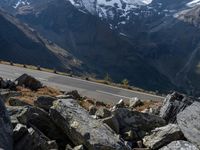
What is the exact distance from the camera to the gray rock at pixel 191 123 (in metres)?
16.1

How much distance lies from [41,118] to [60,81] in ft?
101

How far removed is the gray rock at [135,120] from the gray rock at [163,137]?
1531mm

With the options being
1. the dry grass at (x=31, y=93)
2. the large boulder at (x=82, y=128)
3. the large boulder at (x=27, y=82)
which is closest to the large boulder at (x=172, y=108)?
the large boulder at (x=82, y=128)

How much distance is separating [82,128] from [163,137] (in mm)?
3717

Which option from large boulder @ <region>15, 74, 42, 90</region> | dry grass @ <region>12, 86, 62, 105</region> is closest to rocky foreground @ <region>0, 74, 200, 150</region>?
dry grass @ <region>12, 86, 62, 105</region>

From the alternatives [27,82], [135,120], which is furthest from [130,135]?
[27,82]

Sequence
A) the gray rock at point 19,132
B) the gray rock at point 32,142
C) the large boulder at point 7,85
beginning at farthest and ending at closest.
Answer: the large boulder at point 7,85, the gray rock at point 19,132, the gray rock at point 32,142

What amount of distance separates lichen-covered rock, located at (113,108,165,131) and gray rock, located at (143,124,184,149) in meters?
1.53

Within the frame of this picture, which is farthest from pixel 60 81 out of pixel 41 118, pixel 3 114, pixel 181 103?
pixel 3 114

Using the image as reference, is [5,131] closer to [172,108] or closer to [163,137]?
[163,137]

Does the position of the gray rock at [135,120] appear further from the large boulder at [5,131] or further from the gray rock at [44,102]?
the large boulder at [5,131]

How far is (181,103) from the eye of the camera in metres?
20.9

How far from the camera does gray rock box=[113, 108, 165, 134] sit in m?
18.6

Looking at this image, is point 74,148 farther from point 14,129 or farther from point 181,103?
point 181,103
